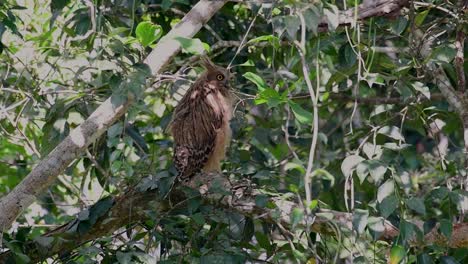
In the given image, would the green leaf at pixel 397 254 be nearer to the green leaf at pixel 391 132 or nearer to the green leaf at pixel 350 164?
the green leaf at pixel 350 164

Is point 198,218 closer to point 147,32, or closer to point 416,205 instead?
point 147,32

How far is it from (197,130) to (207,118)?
97 mm

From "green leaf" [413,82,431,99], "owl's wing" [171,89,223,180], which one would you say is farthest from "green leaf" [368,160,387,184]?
"owl's wing" [171,89,223,180]

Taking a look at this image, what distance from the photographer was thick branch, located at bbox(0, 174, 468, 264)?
4.53 m

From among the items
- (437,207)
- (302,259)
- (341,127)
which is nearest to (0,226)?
(302,259)

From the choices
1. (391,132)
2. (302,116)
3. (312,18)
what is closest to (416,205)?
(391,132)

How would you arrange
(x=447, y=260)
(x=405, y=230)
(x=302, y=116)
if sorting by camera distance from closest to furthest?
(x=302, y=116) < (x=405, y=230) < (x=447, y=260)

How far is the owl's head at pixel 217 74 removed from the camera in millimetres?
5738

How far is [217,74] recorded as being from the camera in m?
5.79

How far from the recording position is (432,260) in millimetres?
4242

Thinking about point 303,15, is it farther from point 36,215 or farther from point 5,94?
point 36,215

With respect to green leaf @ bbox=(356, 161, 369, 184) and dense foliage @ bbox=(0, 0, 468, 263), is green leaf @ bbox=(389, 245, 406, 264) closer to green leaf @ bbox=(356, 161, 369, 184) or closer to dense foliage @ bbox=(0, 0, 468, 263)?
dense foliage @ bbox=(0, 0, 468, 263)

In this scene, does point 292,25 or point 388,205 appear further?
point 388,205

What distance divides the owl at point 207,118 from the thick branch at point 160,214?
2.42 ft
